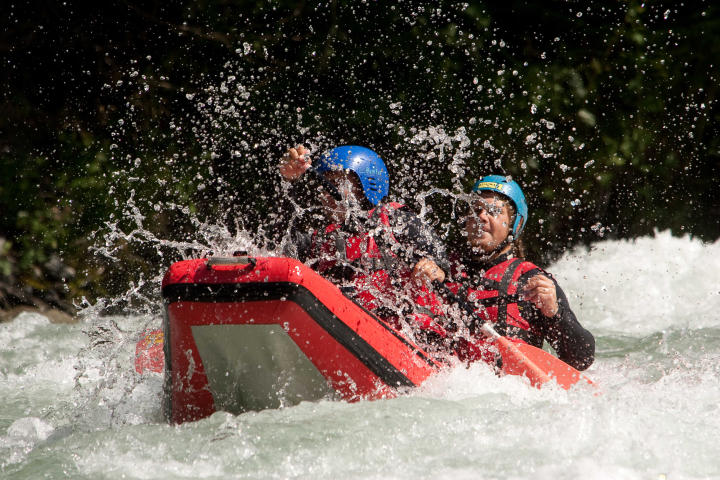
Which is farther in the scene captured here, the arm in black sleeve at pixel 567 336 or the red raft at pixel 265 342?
the arm in black sleeve at pixel 567 336

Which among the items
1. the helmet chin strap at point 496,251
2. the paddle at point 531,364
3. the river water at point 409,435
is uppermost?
the helmet chin strap at point 496,251

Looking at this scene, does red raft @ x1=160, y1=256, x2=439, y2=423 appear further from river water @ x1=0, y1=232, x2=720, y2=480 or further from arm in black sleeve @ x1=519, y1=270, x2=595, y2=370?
arm in black sleeve @ x1=519, y1=270, x2=595, y2=370

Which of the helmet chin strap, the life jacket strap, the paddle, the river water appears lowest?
the river water

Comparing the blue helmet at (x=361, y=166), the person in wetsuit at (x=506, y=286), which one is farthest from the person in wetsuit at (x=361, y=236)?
the person in wetsuit at (x=506, y=286)

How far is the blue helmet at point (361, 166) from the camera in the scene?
3373mm

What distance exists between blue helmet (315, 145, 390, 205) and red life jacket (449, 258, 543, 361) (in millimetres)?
737

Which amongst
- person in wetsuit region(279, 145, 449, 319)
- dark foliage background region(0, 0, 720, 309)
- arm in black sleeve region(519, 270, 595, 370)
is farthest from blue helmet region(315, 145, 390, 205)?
dark foliage background region(0, 0, 720, 309)

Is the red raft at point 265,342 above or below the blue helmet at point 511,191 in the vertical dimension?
below

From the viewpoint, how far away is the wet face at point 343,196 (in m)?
3.33

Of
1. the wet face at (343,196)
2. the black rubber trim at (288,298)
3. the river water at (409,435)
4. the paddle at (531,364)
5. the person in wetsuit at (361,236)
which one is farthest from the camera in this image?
the wet face at (343,196)

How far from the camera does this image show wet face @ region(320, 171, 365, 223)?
3.33 m

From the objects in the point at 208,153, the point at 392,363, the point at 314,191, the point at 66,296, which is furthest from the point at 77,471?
the point at 208,153

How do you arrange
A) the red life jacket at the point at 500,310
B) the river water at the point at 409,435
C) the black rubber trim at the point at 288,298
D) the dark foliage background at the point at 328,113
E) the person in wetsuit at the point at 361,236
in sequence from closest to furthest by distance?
the river water at the point at 409,435
the black rubber trim at the point at 288,298
the red life jacket at the point at 500,310
the person in wetsuit at the point at 361,236
the dark foliage background at the point at 328,113

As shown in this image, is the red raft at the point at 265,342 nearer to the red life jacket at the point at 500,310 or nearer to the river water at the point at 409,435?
the river water at the point at 409,435
